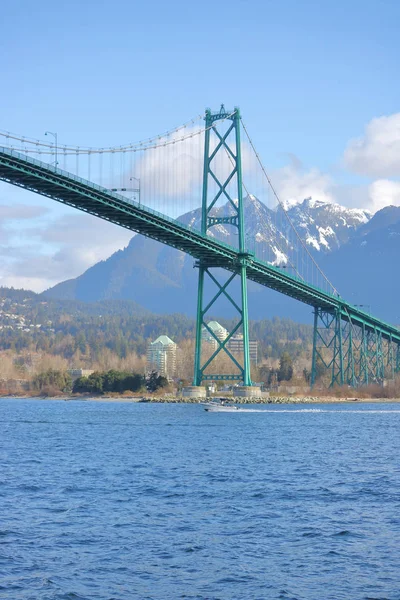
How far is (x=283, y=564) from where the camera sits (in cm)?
1764

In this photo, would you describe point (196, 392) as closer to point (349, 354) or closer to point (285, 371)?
point (349, 354)

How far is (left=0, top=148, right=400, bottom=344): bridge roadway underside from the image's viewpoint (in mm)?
57062

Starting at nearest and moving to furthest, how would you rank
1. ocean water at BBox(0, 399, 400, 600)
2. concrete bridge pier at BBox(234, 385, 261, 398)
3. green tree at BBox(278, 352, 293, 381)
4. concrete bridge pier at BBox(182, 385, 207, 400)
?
1. ocean water at BBox(0, 399, 400, 600)
2. concrete bridge pier at BBox(234, 385, 261, 398)
3. concrete bridge pier at BBox(182, 385, 207, 400)
4. green tree at BBox(278, 352, 293, 381)

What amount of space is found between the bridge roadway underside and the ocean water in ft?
67.3

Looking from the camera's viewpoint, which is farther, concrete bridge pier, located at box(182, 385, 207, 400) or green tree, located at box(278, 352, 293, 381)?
green tree, located at box(278, 352, 293, 381)

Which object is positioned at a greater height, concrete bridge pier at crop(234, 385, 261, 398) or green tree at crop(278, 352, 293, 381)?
green tree at crop(278, 352, 293, 381)

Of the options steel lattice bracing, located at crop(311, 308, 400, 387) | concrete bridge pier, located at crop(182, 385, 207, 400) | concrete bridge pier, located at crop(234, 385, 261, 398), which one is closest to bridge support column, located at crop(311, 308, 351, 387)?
steel lattice bracing, located at crop(311, 308, 400, 387)

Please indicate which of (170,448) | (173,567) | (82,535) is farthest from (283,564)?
(170,448)

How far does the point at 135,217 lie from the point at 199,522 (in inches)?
1862

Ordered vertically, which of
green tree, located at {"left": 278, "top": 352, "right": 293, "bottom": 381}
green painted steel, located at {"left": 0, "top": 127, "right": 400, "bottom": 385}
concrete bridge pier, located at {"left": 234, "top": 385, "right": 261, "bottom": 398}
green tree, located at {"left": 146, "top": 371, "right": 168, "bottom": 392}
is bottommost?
concrete bridge pier, located at {"left": 234, "top": 385, "right": 261, "bottom": 398}

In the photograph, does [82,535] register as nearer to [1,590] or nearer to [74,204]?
[1,590]

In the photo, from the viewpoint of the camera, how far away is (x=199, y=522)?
21.3 m

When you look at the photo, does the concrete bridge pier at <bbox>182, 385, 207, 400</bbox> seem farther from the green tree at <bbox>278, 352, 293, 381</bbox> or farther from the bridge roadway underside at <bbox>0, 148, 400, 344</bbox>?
the green tree at <bbox>278, 352, 293, 381</bbox>

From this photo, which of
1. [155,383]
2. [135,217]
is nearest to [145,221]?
[135,217]
